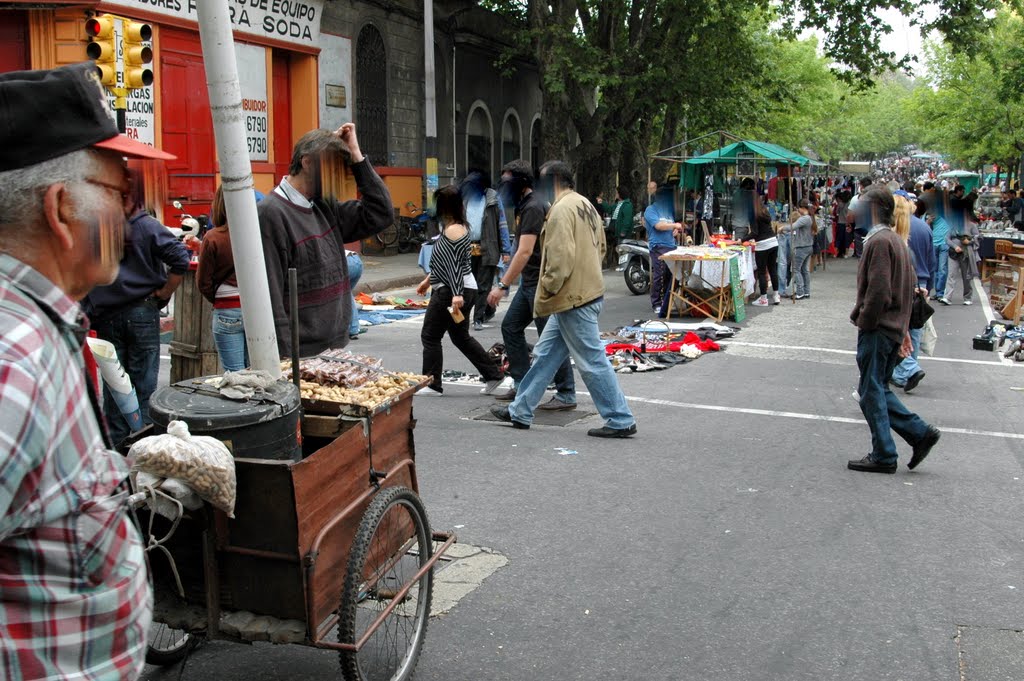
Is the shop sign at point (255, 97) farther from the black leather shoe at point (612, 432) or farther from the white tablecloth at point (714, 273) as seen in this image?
the black leather shoe at point (612, 432)

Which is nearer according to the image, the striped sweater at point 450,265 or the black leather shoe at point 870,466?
the black leather shoe at point 870,466

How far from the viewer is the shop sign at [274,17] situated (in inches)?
719

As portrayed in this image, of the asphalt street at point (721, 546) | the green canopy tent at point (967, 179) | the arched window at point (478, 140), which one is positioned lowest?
the asphalt street at point (721, 546)

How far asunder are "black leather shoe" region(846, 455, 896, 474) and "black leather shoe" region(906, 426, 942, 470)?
6.1 inches

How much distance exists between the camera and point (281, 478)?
307 centimetres

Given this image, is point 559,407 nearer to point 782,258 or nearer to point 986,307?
point 782,258

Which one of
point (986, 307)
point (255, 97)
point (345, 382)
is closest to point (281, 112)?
point (255, 97)

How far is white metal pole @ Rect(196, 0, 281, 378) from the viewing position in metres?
4.13

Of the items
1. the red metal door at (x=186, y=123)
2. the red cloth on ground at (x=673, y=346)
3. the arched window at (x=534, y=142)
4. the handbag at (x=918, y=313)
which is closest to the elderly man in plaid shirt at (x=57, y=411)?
the handbag at (x=918, y=313)

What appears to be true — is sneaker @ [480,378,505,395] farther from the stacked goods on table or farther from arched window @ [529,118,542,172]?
arched window @ [529,118,542,172]

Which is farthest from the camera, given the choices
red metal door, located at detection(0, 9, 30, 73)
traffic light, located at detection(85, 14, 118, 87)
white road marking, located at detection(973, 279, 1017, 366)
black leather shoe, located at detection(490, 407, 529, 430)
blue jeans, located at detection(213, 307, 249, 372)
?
red metal door, located at detection(0, 9, 30, 73)

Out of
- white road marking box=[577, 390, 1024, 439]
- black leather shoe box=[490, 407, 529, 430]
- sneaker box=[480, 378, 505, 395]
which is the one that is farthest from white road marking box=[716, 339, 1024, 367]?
black leather shoe box=[490, 407, 529, 430]

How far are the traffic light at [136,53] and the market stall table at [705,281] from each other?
685 centimetres

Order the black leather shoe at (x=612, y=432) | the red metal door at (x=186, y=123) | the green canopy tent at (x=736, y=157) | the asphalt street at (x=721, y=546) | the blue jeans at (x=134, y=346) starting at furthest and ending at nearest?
the green canopy tent at (x=736, y=157), the red metal door at (x=186, y=123), the black leather shoe at (x=612, y=432), the blue jeans at (x=134, y=346), the asphalt street at (x=721, y=546)
